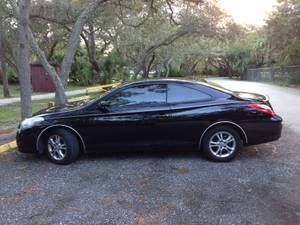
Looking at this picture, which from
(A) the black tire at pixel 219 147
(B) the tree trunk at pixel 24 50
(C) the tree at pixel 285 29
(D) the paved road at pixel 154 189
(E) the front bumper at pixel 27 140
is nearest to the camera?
(D) the paved road at pixel 154 189

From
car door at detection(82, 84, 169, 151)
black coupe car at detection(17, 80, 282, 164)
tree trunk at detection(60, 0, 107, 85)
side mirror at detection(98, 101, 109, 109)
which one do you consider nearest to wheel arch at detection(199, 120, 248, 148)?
black coupe car at detection(17, 80, 282, 164)

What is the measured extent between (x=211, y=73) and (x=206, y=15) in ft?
163

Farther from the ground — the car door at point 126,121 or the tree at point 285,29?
the tree at point 285,29

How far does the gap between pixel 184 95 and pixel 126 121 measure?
107cm

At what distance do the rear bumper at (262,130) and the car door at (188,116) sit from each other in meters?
0.73

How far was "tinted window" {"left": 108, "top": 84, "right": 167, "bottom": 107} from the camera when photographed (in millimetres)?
7602

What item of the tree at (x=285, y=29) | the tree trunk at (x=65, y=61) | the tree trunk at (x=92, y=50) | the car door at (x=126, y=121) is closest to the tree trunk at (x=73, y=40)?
the tree trunk at (x=65, y=61)

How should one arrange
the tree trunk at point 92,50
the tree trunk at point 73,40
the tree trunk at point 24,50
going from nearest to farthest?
1. the tree trunk at point 24,50
2. the tree trunk at point 73,40
3. the tree trunk at point 92,50

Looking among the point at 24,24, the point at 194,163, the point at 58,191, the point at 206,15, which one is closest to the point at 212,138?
the point at 194,163

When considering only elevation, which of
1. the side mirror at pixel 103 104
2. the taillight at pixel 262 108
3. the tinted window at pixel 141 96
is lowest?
the taillight at pixel 262 108

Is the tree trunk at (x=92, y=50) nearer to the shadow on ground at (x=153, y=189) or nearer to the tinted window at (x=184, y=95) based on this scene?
the tinted window at (x=184, y=95)

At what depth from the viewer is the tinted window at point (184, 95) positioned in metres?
7.58

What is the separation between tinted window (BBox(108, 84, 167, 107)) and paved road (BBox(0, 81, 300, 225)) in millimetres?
970

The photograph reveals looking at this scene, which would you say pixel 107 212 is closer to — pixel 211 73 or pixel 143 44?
pixel 143 44
